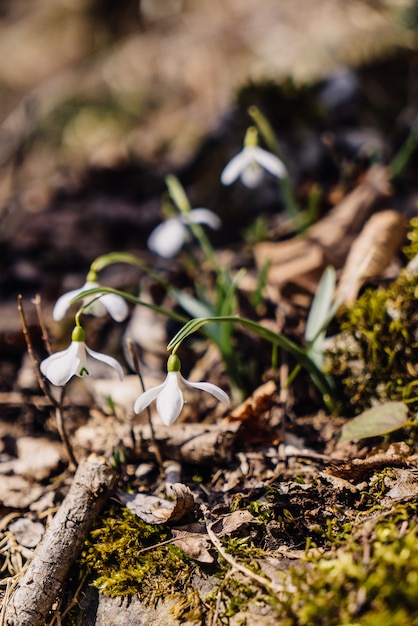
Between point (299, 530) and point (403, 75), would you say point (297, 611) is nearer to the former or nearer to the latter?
point (299, 530)

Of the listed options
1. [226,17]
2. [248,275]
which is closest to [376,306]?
[248,275]

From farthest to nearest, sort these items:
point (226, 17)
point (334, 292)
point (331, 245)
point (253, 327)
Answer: point (226, 17) < point (331, 245) < point (334, 292) < point (253, 327)

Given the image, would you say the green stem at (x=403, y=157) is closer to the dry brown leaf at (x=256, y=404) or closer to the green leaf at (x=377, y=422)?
the dry brown leaf at (x=256, y=404)

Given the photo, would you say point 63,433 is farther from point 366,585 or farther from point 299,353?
point 366,585

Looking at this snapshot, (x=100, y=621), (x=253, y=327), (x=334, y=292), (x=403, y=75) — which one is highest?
(x=403, y=75)

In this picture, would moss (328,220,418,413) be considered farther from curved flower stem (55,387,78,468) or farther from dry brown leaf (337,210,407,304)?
curved flower stem (55,387,78,468)

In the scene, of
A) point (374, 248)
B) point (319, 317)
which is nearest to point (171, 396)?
point (319, 317)

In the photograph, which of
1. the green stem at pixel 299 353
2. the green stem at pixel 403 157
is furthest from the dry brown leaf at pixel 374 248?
the green stem at pixel 403 157
